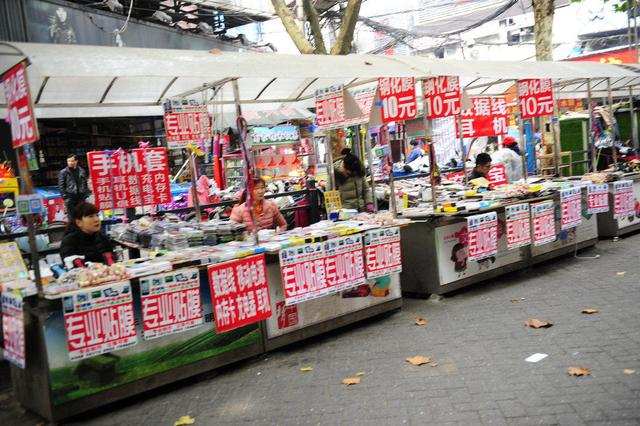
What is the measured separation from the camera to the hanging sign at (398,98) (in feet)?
24.6

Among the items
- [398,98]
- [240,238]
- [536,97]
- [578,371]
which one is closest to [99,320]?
[240,238]

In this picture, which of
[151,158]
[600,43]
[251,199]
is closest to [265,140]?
[151,158]

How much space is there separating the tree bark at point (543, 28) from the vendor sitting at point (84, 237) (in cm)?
1109

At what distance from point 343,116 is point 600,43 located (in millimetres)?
26028

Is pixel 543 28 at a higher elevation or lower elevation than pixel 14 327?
higher

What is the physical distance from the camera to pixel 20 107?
14.8 ft

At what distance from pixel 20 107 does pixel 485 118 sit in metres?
8.70

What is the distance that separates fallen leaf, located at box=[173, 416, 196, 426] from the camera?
4383 mm

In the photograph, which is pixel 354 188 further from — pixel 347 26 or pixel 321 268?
pixel 347 26

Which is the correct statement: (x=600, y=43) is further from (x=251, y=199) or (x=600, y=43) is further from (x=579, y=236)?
(x=251, y=199)

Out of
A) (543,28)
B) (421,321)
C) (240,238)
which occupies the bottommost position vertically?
(421,321)

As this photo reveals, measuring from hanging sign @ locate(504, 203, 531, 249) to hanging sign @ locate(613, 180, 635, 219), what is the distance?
278 centimetres

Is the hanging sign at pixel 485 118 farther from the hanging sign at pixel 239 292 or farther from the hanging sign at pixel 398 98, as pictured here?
the hanging sign at pixel 239 292

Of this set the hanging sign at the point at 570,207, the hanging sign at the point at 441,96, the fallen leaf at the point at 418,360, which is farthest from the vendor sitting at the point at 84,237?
the hanging sign at the point at 570,207
